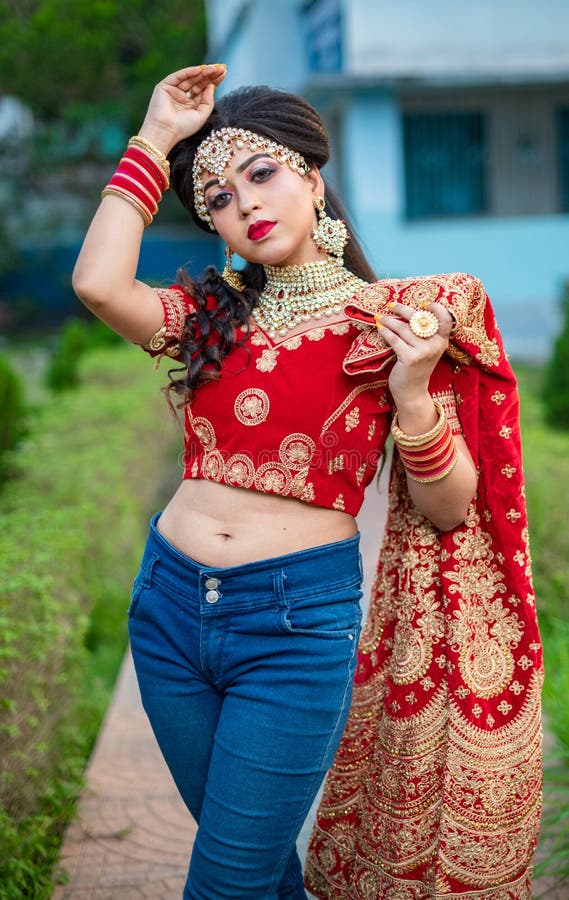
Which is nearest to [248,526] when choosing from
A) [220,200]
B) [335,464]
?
[335,464]

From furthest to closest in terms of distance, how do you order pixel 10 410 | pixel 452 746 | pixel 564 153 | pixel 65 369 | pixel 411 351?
pixel 564 153 → pixel 65 369 → pixel 10 410 → pixel 452 746 → pixel 411 351

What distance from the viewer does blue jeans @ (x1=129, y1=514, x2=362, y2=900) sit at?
2062 millimetres

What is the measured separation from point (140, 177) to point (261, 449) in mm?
617

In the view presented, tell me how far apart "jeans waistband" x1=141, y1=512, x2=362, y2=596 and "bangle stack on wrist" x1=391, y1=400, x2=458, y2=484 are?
212 millimetres

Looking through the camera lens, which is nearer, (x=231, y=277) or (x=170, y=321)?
(x=170, y=321)

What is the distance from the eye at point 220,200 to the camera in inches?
89.4

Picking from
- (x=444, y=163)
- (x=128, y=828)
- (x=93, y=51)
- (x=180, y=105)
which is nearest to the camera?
(x=180, y=105)

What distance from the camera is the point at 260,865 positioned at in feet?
6.79

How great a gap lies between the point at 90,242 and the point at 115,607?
384 cm

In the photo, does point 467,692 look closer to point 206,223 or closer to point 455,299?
point 455,299

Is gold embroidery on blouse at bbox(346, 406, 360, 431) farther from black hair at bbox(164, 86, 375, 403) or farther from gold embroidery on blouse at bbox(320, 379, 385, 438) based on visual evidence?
black hair at bbox(164, 86, 375, 403)

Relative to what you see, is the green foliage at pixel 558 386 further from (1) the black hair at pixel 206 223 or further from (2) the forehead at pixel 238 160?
(2) the forehead at pixel 238 160

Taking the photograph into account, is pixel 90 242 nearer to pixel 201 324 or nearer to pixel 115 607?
pixel 201 324

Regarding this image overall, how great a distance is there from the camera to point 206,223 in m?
2.39
